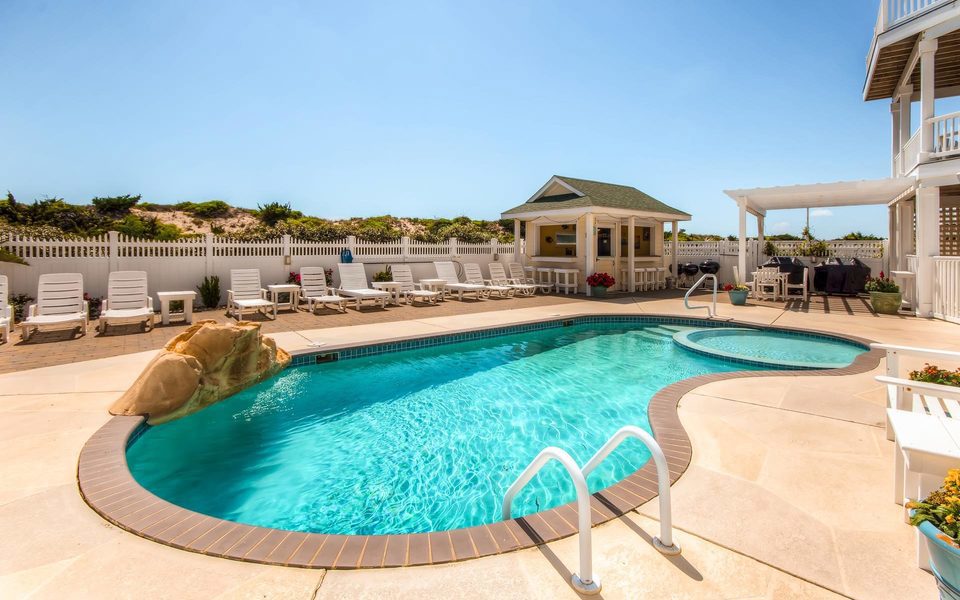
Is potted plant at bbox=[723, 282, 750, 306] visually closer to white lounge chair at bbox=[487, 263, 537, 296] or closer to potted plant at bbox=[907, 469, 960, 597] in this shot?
white lounge chair at bbox=[487, 263, 537, 296]

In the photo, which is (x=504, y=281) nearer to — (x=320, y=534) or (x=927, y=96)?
(x=927, y=96)

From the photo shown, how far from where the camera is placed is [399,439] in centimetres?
451

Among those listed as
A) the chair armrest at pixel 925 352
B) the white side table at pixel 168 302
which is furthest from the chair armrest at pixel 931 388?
the white side table at pixel 168 302

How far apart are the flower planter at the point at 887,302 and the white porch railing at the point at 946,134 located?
3.04 metres

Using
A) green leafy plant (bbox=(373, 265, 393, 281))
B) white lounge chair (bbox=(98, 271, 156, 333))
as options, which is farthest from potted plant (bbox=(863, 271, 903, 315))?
white lounge chair (bbox=(98, 271, 156, 333))

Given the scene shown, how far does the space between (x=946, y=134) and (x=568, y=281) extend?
9226 millimetres

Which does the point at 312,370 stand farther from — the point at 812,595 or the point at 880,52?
the point at 880,52

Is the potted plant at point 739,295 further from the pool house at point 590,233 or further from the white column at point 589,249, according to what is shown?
the white column at point 589,249

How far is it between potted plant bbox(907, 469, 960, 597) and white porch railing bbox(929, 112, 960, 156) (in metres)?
11.3

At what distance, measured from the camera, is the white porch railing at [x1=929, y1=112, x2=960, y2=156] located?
29.6 feet

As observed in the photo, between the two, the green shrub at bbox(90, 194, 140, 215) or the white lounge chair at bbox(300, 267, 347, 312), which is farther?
the green shrub at bbox(90, 194, 140, 215)

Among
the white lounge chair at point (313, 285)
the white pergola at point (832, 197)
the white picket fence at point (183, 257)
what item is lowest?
the white lounge chair at point (313, 285)

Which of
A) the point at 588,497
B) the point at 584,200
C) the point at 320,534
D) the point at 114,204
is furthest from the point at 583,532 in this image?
the point at 114,204

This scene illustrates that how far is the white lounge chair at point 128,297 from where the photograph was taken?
349 inches
